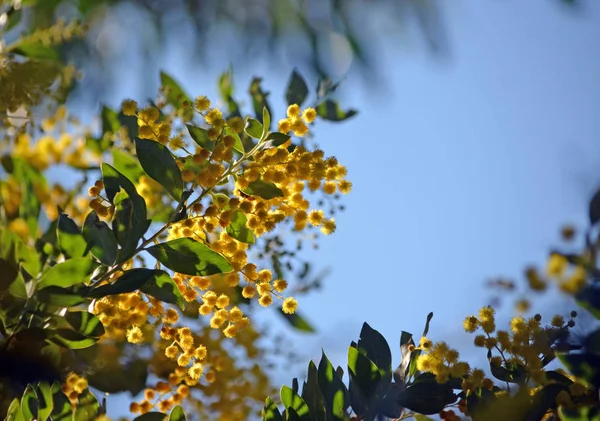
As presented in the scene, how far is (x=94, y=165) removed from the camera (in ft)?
9.43

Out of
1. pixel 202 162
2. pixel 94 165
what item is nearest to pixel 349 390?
pixel 202 162

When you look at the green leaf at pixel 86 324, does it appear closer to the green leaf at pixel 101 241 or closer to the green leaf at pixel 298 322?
the green leaf at pixel 101 241

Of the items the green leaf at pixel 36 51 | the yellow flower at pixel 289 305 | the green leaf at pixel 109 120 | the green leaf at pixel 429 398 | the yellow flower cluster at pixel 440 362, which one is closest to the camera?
the yellow flower cluster at pixel 440 362

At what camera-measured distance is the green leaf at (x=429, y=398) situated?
176 centimetres

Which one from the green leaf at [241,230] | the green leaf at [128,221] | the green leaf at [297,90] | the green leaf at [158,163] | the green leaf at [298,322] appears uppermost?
the green leaf at [297,90]

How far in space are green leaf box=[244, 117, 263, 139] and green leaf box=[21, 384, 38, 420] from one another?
80cm

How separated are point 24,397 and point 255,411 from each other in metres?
0.72

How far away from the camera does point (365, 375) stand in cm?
180

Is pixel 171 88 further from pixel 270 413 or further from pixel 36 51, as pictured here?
pixel 270 413

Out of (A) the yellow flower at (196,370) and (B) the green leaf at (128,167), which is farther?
(B) the green leaf at (128,167)

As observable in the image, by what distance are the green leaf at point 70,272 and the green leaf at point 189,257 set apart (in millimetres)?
178

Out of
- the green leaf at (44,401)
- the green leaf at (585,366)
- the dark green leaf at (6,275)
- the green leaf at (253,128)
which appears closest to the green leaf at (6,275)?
the dark green leaf at (6,275)

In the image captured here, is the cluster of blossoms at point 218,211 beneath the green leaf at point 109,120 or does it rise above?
beneath

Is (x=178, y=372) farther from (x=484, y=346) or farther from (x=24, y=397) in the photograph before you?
(x=484, y=346)
